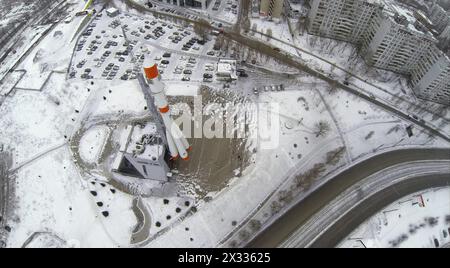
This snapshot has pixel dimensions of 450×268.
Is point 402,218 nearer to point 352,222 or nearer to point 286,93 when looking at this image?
point 352,222

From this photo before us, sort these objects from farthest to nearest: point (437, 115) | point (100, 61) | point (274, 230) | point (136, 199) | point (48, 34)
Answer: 1. point (48, 34)
2. point (100, 61)
3. point (437, 115)
4. point (136, 199)
5. point (274, 230)

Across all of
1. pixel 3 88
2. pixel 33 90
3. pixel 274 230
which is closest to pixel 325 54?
pixel 274 230

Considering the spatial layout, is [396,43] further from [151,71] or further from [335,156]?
[151,71]

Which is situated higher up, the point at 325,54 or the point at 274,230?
the point at 325,54

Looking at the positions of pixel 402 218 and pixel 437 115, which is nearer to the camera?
pixel 402 218

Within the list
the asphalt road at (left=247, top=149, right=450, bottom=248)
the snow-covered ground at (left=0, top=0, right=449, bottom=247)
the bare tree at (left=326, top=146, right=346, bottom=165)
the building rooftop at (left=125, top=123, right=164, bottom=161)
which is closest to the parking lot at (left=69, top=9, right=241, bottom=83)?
the snow-covered ground at (left=0, top=0, right=449, bottom=247)

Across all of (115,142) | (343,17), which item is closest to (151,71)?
(115,142)
